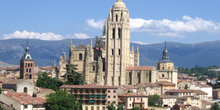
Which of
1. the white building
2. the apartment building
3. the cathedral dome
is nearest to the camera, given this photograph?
the white building

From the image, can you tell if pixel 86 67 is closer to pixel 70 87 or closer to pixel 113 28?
pixel 113 28

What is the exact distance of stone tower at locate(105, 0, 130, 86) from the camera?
104438 mm

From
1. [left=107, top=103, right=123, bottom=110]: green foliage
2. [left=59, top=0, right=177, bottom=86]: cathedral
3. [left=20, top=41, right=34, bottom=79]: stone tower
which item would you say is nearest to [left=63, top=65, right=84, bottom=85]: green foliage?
[left=59, top=0, right=177, bottom=86]: cathedral

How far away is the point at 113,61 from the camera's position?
4131 inches

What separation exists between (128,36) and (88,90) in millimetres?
32487

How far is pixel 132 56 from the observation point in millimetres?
113188

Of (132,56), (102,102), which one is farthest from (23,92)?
(132,56)

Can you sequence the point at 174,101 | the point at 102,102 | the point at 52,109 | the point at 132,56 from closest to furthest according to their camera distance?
the point at 52,109
the point at 102,102
the point at 174,101
the point at 132,56

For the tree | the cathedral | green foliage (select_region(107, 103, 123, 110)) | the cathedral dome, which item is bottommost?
green foliage (select_region(107, 103, 123, 110))

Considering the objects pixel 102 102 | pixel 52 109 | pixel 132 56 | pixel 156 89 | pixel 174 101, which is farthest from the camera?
pixel 132 56

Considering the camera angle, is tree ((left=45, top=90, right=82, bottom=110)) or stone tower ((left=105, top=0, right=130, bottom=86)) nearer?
tree ((left=45, top=90, right=82, bottom=110))

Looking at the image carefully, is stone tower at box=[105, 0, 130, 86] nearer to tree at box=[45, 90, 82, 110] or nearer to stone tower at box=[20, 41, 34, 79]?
stone tower at box=[20, 41, 34, 79]

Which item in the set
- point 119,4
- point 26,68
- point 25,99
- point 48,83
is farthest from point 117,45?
point 25,99

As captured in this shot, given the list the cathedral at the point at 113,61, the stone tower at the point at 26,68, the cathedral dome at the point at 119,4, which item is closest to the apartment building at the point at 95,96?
the stone tower at the point at 26,68
